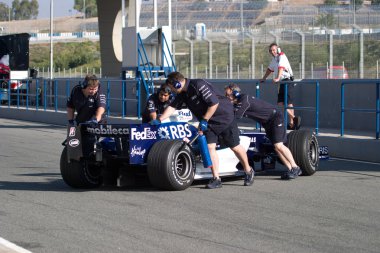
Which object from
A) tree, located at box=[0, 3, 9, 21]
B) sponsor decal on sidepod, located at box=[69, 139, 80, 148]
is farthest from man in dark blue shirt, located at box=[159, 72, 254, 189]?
tree, located at box=[0, 3, 9, 21]

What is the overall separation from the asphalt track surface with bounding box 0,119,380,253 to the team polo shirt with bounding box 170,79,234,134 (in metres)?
0.96

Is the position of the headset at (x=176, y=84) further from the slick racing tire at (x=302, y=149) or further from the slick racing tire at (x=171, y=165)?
the slick racing tire at (x=302, y=149)

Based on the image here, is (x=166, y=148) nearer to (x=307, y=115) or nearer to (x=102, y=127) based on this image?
(x=102, y=127)

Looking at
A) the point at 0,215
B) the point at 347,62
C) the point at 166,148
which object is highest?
the point at 347,62

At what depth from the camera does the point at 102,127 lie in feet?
37.7

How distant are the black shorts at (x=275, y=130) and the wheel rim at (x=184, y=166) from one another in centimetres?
158

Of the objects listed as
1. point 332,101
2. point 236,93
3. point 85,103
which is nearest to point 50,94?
point 332,101

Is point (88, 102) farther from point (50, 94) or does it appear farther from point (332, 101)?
point (50, 94)

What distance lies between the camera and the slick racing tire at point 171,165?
11000 millimetres

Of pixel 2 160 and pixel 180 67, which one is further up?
pixel 180 67

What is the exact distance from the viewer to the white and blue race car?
36.5 feet

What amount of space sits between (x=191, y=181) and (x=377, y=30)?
17457 millimetres

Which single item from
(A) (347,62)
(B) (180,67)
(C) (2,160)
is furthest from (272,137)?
(B) (180,67)

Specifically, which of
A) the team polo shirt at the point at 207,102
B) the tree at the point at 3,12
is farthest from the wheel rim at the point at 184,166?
the tree at the point at 3,12
